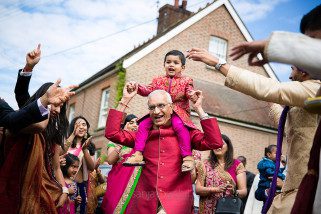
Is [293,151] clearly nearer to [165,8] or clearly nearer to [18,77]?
[18,77]


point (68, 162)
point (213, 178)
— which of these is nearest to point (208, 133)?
point (213, 178)

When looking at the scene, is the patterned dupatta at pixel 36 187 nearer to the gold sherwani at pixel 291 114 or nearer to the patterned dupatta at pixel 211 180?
the gold sherwani at pixel 291 114

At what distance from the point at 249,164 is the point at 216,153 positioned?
43.6 ft

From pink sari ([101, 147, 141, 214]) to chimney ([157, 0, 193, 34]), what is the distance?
16116mm

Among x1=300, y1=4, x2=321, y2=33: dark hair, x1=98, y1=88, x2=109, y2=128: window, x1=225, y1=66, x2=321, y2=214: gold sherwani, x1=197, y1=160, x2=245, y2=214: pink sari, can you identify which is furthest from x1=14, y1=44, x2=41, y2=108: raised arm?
x1=98, y1=88, x2=109, y2=128: window

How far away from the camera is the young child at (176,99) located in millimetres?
3977

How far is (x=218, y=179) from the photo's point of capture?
18.7 feet

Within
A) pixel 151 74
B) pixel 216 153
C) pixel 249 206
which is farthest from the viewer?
pixel 151 74

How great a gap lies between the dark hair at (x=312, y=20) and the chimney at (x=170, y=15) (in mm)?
19372

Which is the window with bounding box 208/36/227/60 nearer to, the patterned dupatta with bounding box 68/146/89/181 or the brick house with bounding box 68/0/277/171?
the brick house with bounding box 68/0/277/171

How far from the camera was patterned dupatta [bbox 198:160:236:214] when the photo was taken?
5597 mm

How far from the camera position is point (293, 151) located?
2.65 m

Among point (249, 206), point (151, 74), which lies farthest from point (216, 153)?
point (151, 74)

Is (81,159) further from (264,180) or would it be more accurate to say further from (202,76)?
(202,76)
